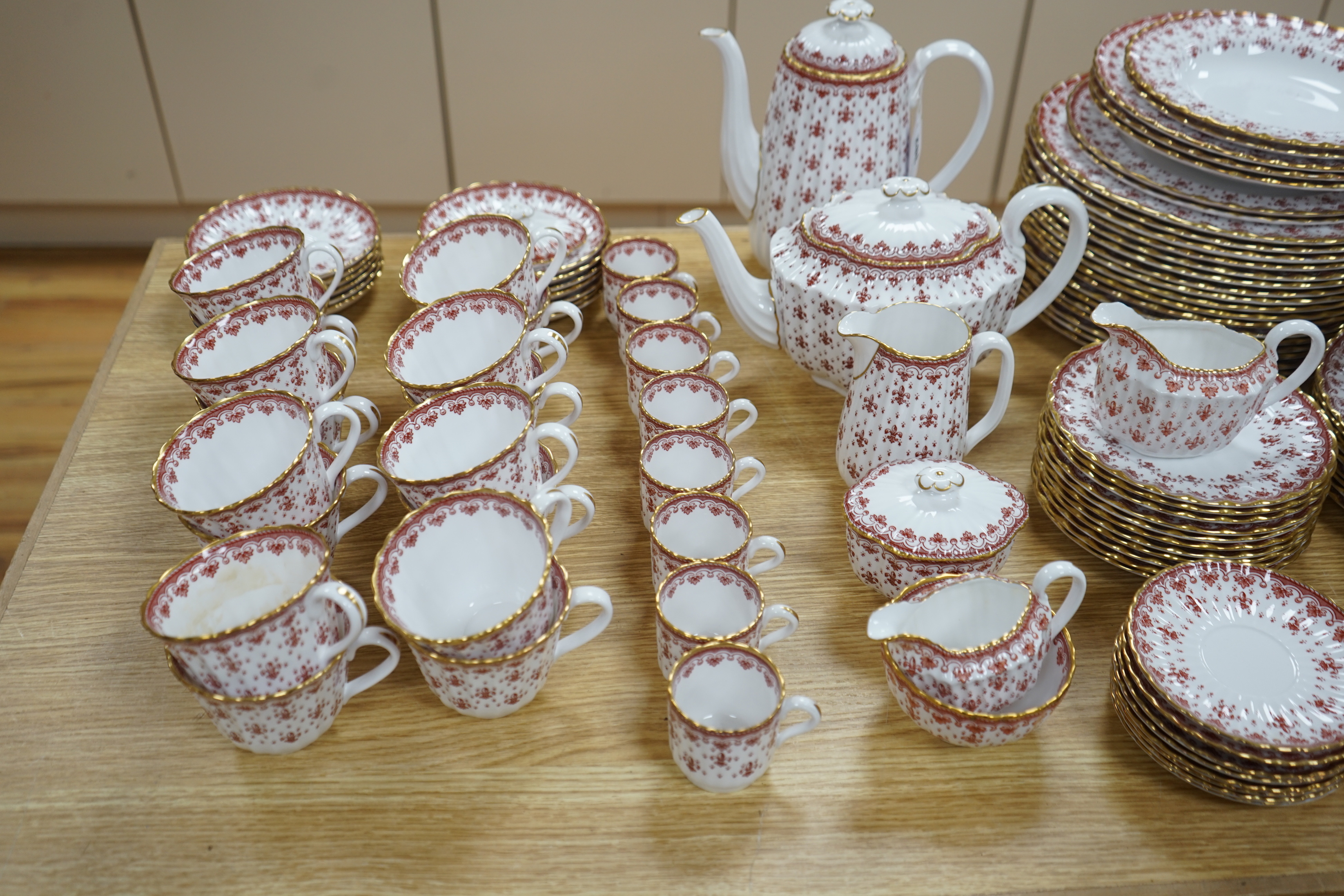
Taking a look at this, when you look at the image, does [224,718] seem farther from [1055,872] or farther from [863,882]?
[1055,872]

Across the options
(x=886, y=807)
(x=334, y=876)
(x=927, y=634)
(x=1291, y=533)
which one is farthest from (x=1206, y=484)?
(x=334, y=876)

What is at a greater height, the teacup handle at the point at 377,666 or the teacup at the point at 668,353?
the teacup at the point at 668,353

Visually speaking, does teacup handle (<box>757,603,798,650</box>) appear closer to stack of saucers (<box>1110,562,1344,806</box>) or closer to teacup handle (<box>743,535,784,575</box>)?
teacup handle (<box>743,535,784,575</box>)

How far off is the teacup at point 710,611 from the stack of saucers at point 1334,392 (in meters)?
0.54

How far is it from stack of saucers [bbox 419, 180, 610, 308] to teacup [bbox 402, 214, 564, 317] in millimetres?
22

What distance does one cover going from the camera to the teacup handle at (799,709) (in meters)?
0.69

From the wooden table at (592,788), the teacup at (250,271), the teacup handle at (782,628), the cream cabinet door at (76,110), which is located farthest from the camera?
the cream cabinet door at (76,110)

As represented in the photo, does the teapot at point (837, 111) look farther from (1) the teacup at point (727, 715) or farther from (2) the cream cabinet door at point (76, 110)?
(2) the cream cabinet door at point (76, 110)

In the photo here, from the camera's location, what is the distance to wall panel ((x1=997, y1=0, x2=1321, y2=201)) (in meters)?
2.09

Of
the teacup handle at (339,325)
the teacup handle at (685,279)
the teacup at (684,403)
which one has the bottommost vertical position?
the teacup at (684,403)

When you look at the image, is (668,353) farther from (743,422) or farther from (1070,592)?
(1070,592)

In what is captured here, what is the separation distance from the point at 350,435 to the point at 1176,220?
0.80 m

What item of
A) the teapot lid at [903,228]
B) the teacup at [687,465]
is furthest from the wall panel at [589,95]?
the teacup at [687,465]

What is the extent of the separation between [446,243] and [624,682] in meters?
0.56
